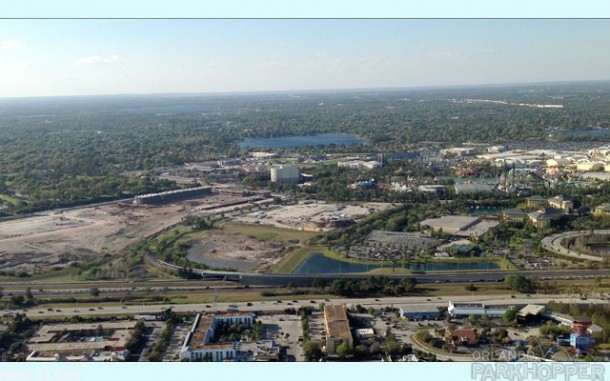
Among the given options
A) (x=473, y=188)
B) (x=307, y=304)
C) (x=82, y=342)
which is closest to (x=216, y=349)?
(x=82, y=342)

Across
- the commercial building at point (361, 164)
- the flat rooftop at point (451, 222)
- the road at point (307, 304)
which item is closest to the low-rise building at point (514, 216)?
the flat rooftop at point (451, 222)

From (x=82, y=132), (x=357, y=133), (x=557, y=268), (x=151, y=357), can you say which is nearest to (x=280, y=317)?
(x=151, y=357)

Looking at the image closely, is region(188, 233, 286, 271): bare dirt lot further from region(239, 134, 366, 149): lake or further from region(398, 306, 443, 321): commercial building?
region(239, 134, 366, 149): lake

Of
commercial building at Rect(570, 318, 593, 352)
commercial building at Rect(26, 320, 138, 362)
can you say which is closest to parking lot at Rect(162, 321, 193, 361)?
commercial building at Rect(26, 320, 138, 362)

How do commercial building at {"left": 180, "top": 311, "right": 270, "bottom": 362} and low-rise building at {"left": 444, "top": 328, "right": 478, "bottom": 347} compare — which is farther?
low-rise building at {"left": 444, "top": 328, "right": 478, "bottom": 347}

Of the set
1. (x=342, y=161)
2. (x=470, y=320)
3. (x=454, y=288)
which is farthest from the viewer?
(x=342, y=161)

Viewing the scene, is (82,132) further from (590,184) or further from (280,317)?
(280,317)
